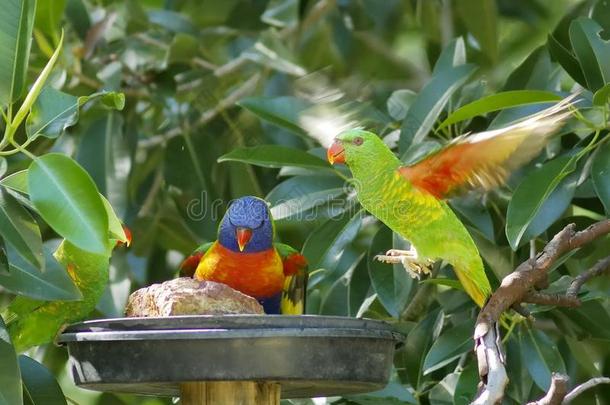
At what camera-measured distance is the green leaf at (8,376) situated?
8.02 ft

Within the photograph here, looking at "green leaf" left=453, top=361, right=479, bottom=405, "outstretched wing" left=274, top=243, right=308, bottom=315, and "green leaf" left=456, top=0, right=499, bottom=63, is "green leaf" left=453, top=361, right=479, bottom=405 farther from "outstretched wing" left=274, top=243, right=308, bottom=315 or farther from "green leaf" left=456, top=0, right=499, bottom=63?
"green leaf" left=456, top=0, right=499, bottom=63

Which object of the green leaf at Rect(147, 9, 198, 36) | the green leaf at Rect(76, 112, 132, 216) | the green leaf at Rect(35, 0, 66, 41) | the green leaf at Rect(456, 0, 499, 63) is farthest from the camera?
the green leaf at Rect(456, 0, 499, 63)

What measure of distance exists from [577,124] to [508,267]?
512 mm

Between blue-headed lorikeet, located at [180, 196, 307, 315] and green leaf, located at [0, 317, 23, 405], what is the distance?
711 mm

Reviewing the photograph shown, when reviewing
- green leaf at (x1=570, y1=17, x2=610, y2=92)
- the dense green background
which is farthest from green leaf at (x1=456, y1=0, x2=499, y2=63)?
green leaf at (x1=570, y1=17, x2=610, y2=92)

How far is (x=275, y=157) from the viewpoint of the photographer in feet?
10.8

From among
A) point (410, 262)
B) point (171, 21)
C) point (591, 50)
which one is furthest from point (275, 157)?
point (171, 21)

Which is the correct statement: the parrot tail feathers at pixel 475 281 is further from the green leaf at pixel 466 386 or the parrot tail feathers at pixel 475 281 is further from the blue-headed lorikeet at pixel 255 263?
the blue-headed lorikeet at pixel 255 263

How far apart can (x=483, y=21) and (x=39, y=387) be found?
2.73 metres

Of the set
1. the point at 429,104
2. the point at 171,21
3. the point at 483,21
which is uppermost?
the point at 171,21

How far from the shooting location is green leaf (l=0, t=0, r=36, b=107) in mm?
2471

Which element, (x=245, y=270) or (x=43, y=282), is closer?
(x=43, y=282)

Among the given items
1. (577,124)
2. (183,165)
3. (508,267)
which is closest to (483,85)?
(577,124)

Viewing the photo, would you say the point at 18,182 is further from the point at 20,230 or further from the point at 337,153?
the point at 337,153
